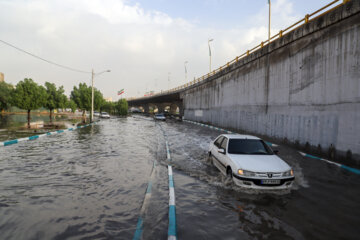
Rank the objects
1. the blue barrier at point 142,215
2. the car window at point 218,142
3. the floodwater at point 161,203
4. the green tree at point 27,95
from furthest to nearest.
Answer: the green tree at point 27,95 < the car window at point 218,142 < the floodwater at point 161,203 < the blue barrier at point 142,215

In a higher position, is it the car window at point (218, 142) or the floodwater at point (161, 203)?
the car window at point (218, 142)

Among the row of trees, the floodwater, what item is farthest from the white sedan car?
the row of trees

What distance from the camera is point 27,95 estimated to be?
30.6 m

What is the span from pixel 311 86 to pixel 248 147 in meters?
7.91

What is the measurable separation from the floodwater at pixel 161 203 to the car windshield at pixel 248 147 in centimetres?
111

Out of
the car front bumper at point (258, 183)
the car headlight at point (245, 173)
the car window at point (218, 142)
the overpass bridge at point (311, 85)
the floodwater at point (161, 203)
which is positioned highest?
the overpass bridge at point (311, 85)

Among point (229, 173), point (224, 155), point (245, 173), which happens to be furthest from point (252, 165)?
point (224, 155)

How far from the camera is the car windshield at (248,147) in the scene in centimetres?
720

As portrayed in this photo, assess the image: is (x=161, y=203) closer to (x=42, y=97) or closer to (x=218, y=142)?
(x=218, y=142)

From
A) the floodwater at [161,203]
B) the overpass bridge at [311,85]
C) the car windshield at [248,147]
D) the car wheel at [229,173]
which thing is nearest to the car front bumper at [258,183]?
the floodwater at [161,203]

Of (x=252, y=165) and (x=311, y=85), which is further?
(x=311, y=85)

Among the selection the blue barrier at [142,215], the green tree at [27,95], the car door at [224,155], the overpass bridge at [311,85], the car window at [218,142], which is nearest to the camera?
the blue barrier at [142,215]

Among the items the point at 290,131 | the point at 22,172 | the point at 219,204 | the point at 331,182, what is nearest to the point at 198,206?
the point at 219,204

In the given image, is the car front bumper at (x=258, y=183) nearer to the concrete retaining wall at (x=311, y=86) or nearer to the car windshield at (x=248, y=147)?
the car windshield at (x=248, y=147)
